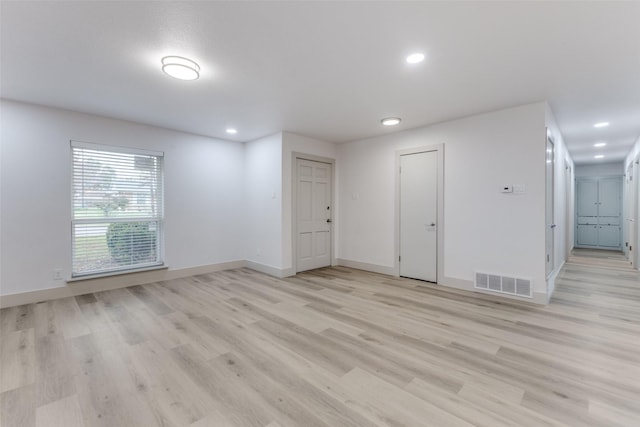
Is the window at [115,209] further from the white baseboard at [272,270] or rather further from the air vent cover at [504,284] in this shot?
the air vent cover at [504,284]

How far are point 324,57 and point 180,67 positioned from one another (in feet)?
4.50

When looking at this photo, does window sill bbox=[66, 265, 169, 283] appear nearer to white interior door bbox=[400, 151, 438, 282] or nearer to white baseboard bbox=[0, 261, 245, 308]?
white baseboard bbox=[0, 261, 245, 308]

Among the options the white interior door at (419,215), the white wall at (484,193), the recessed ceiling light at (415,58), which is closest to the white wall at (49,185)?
the white wall at (484,193)

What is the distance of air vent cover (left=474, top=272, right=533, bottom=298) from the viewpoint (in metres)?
3.63

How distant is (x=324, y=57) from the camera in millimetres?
2525

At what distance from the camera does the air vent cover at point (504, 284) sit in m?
3.63

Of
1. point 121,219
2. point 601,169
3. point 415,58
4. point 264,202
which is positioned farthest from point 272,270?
point 601,169

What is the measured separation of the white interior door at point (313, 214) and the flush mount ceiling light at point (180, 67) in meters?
2.71

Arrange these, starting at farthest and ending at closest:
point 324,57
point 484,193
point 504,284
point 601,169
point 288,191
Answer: point 601,169, point 288,191, point 484,193, point 504,284, point 324,57

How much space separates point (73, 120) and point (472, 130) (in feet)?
19.2

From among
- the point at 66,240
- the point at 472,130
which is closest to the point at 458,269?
the point at 472,130

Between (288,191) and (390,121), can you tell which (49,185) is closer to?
(288,191)

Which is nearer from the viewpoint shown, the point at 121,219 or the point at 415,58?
the point at 415,58

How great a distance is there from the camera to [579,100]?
352 cm
